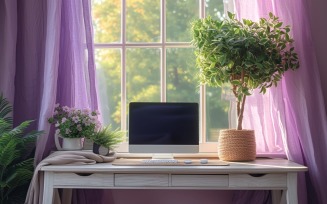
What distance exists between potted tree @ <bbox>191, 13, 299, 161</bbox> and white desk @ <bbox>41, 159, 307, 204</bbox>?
0.31 meters

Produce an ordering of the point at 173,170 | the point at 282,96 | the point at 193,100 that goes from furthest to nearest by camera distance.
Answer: the point at 193,100 → the point at 282,96 → the point at 173,170

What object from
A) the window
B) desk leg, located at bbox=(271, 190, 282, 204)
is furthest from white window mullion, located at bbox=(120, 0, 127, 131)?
desk leg, located at bbox=(271, 190, 282, 204)

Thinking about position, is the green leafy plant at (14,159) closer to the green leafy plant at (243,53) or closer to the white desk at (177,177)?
the white desk at (177,177)

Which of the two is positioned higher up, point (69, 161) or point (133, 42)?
point (133, 42)

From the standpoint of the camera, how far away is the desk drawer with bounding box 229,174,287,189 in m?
2.40

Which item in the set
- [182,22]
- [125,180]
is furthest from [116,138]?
[182,22]

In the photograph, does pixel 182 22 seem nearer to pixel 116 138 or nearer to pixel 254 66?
pixel 254 66

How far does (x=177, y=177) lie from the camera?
2.41 metres

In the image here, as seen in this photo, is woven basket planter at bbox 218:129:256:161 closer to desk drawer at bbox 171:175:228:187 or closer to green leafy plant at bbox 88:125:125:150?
desk drawer at bbox 171:175:228:187

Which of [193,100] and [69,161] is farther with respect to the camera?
[193,100]

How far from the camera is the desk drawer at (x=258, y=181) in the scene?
2.40 m

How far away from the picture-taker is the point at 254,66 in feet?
8.68

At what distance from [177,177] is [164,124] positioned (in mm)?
445

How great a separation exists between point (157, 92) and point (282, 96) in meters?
0.86
